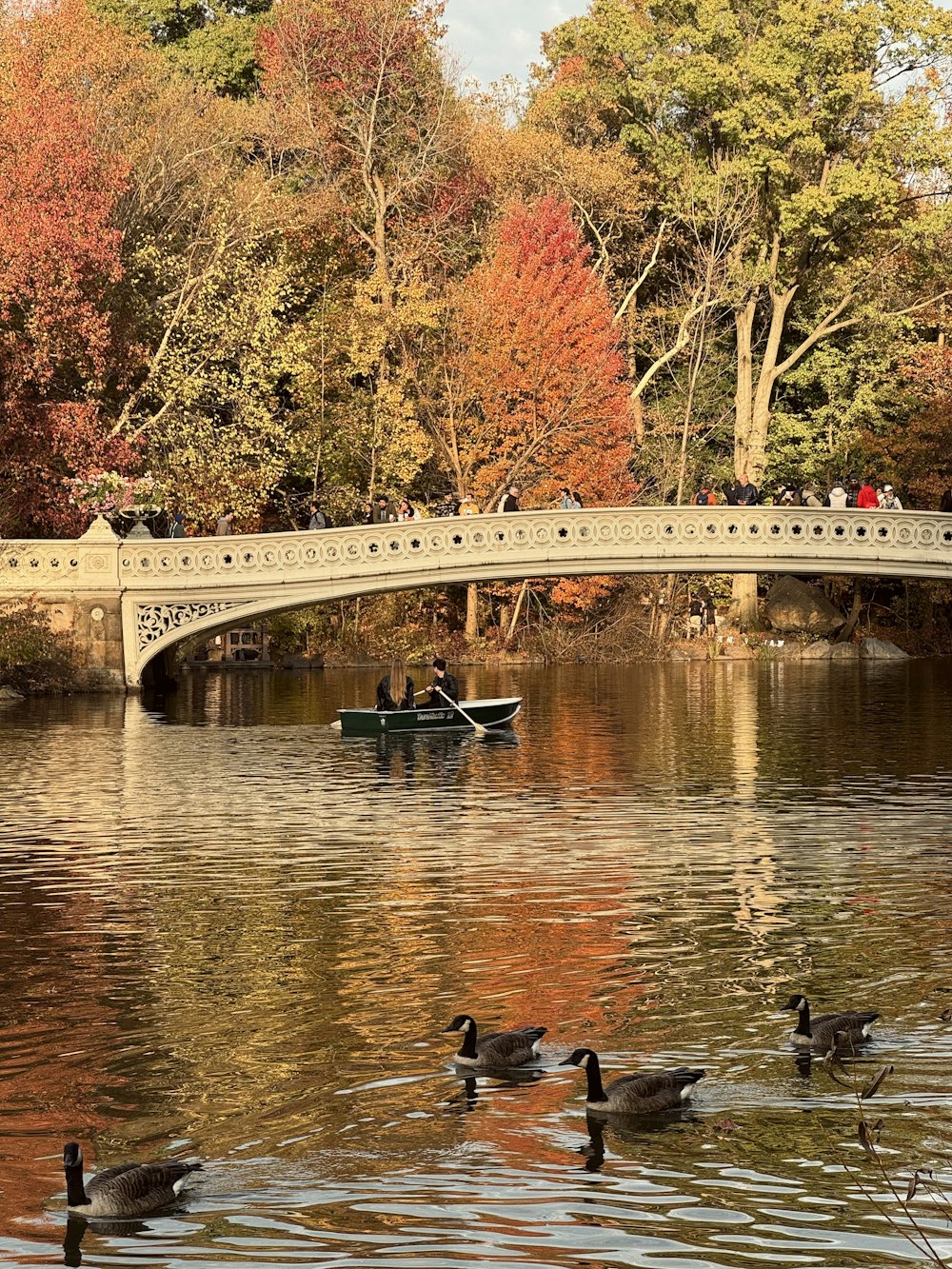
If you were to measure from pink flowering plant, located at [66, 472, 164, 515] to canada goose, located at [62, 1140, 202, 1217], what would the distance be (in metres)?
33.8

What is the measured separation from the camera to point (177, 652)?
154ft

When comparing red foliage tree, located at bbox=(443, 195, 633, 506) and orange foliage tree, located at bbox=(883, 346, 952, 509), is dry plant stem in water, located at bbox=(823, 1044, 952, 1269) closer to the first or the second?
red foliage tree, located at bbox=(443, 195, 633, 506)

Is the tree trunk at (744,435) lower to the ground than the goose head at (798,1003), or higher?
higher

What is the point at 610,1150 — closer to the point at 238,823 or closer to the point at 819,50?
the point at 238,823

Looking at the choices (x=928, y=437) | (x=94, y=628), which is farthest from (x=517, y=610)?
(x=94, y=628)

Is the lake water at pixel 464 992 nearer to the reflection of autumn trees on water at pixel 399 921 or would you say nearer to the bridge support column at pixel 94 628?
the reflection of autumn trees on water at pixel 399 921

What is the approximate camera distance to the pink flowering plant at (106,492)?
43094mm

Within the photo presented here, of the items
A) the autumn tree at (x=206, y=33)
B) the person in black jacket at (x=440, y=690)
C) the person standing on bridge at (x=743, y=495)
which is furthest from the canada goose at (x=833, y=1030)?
the autumn tree at (x=206, y=33)

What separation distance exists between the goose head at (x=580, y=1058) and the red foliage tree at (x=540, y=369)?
134ft

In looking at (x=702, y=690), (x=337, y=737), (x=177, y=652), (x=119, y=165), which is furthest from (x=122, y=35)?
(x=337, y=737)

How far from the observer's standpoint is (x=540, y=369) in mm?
52719

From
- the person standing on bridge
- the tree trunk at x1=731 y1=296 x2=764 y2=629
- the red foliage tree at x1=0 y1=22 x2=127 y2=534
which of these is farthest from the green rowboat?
the tree trunk at x1=731 y1=296 x2=764 y2=629

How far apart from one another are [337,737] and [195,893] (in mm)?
14539

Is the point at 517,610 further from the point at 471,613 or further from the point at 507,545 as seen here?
the point at 507,545
